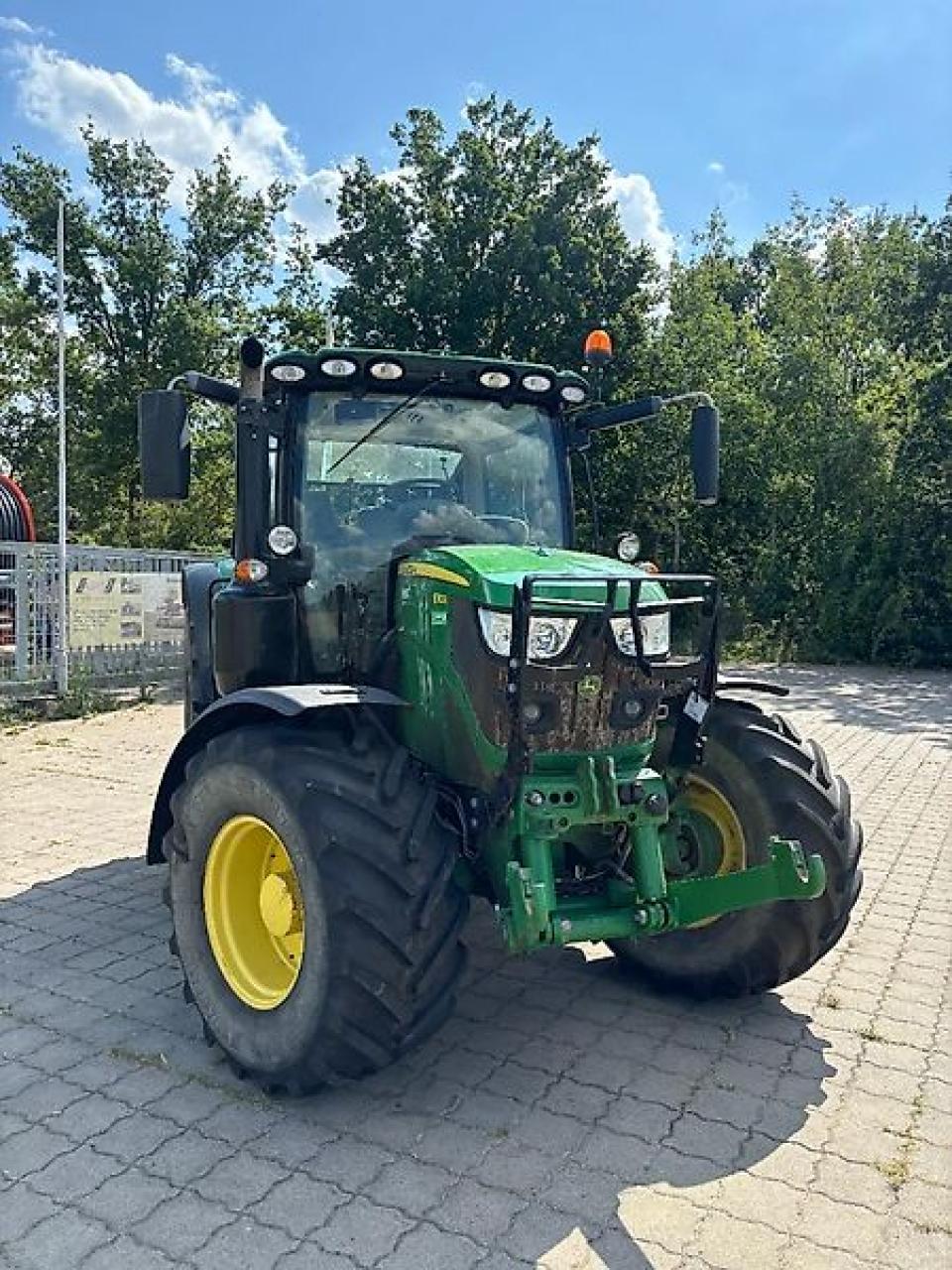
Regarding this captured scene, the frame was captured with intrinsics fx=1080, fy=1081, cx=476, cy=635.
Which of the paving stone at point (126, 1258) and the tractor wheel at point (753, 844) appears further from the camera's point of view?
the tractor wheel at point (753, 844)

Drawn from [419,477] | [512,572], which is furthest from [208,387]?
[512,572]

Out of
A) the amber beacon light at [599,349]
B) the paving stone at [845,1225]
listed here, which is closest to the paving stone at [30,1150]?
the paving stone at [845,1225]

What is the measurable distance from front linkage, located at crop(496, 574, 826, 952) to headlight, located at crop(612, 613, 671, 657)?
0.03 metres

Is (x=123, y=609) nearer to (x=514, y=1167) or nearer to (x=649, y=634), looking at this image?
(x=649, y=634)

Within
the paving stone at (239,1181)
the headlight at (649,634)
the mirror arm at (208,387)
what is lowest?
the paving stone at (239,1181)

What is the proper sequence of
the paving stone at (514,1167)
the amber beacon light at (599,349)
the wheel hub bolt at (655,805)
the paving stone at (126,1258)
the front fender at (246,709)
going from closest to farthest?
the paving stone at (126,1258), the paving stone at (514,1167), the front fender at (246,709), the wheel hub bolt at (655,805), the amber beacon light at (599,349)

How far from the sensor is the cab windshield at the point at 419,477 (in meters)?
4.18

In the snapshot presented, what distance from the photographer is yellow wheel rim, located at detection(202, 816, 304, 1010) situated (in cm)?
358

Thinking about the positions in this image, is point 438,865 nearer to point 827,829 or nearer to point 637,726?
point 637,726

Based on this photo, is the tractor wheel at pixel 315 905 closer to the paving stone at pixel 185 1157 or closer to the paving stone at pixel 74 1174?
the paving stone at pixel 185 1157

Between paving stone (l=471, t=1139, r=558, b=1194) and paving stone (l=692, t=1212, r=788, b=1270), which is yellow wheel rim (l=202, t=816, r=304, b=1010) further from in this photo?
paving stone (l=692, t=1212, r=788, b=1270)

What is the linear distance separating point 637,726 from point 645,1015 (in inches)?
47.7

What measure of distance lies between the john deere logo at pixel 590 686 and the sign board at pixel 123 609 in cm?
930

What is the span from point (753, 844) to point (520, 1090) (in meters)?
1.23
